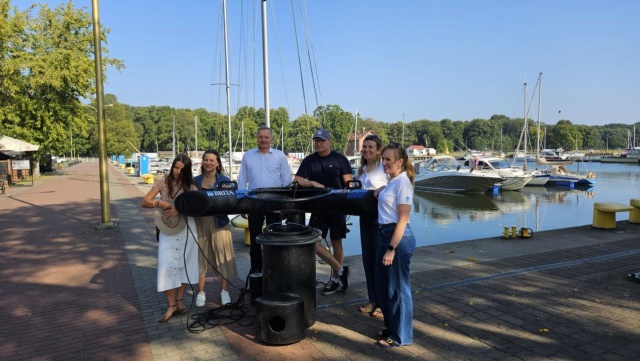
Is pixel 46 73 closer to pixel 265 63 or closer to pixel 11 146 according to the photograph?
pixel 11 146

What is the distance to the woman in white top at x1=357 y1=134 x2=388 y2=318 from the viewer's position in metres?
Answer: 4.70

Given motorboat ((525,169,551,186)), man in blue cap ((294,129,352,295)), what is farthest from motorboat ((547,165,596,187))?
man in blue cap ((294,129,352,295))

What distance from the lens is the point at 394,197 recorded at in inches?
152

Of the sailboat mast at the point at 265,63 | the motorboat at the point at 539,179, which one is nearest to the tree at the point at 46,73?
the sailboat mast at the point at 265,63

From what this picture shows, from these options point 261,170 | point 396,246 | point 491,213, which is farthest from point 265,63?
point 491,213

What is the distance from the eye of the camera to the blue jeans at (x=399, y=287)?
3854mm

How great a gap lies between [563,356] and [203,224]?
3706 mm

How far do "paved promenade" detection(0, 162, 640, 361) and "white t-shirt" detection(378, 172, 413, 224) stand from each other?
46.0 inches

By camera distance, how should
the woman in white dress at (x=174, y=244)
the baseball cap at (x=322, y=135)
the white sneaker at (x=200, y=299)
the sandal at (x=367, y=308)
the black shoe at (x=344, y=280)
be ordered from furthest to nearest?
the black shoe at (x=344, y=280) < the baseball cap at (x=322, y=135) < the white sneaker at (x=200, y=299) < the sandal at (x=367, y=308) < the woman in white dress at (x=174, y=244)

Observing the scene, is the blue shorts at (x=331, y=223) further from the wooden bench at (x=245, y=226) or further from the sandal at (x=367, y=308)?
the wooden bench at (x=245, y=226)

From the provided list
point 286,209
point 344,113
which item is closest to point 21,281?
point 286,209

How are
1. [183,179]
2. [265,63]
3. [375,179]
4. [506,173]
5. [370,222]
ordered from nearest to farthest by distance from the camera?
[370,222] → [183,179] → [375,179] → [265,63] → [506,173]

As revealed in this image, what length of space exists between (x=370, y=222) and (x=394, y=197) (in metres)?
0.86

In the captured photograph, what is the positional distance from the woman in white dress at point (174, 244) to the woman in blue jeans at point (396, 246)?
2.05 m
